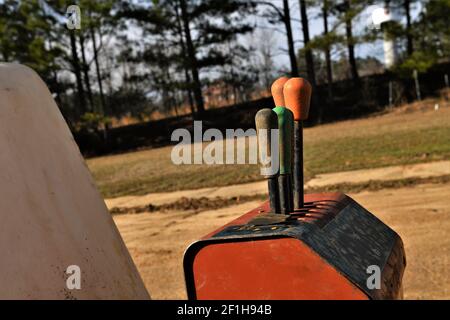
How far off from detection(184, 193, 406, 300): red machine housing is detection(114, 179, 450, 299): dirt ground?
2692 mm

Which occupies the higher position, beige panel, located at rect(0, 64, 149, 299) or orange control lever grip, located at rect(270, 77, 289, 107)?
orange control lever grip, located at rect(270, 77, 289, 107)

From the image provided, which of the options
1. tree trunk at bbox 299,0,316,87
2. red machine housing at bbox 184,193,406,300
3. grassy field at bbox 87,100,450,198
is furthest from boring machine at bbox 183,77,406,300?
tree trunk at bbox 299,0,316,87

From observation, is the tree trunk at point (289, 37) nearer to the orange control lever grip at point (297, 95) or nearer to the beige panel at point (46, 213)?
the beige panel at point (46, 213)

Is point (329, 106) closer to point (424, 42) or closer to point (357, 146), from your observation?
point (424, 42)

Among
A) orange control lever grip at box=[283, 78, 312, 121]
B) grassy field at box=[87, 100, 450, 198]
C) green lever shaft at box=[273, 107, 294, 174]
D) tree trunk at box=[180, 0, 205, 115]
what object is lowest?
grassy field at box=[87, 100, 450, 198]

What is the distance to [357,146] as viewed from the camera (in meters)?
13.1

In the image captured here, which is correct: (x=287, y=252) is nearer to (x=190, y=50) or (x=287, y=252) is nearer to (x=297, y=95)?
(x=297, y=95)

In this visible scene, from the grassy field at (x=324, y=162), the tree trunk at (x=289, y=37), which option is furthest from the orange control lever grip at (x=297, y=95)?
the tree trunk at (x=289, y=37)

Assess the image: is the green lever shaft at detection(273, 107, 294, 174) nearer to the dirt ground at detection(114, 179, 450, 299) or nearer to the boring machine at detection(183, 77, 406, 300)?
the boring machine at detection(183, 77, 406, 300)

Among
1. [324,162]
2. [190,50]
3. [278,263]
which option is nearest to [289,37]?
[190,50]

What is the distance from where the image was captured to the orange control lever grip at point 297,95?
136 centimetres

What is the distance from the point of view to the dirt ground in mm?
4117

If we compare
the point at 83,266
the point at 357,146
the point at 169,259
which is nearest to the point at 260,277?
the point at 83,266

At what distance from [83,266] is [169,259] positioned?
3801 millimetres
